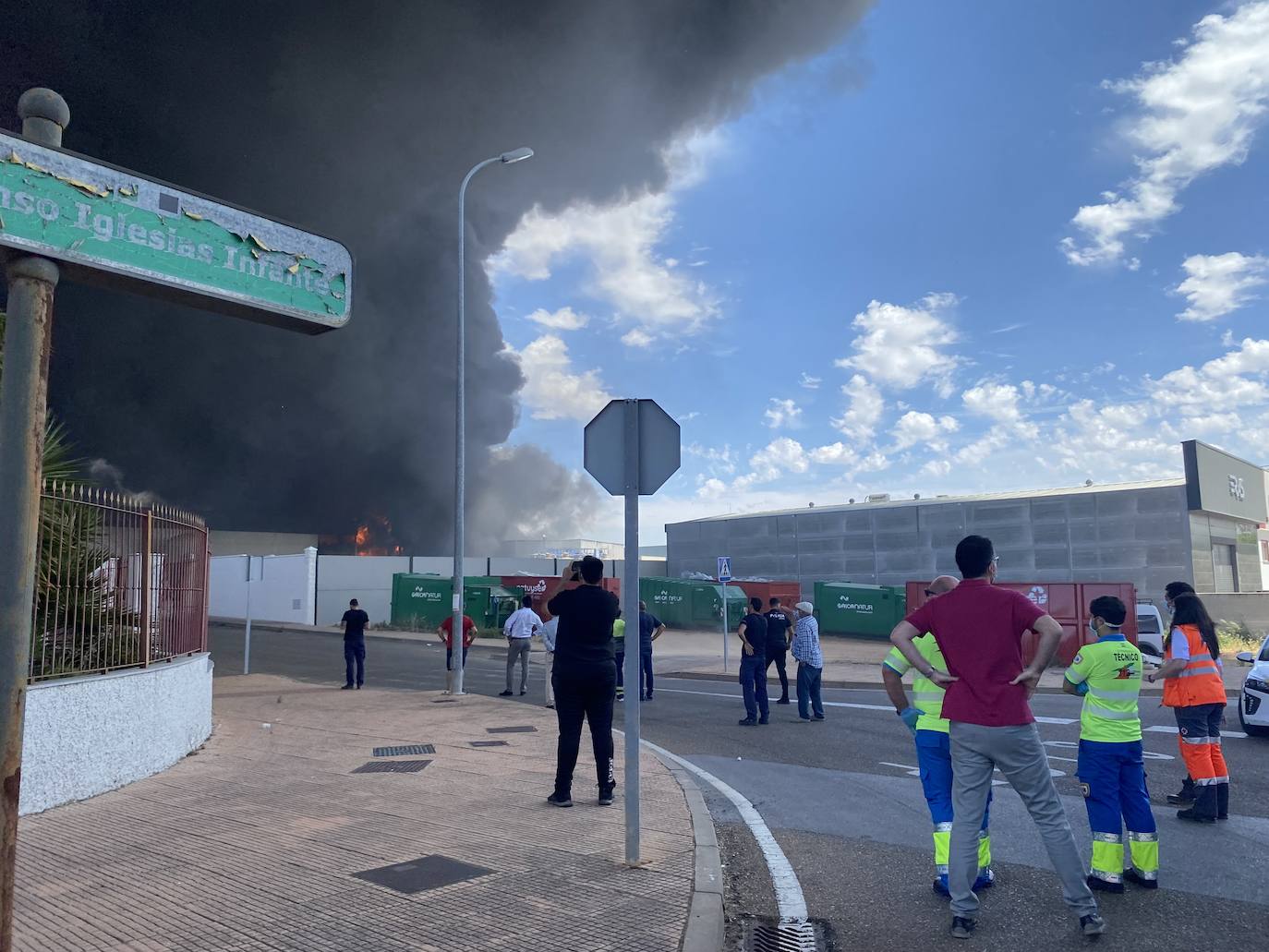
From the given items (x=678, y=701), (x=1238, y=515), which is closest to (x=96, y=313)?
(x=678, y=701)

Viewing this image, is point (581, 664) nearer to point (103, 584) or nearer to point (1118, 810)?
point (1118, 810)

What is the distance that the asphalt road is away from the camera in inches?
159

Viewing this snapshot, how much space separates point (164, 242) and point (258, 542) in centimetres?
5258

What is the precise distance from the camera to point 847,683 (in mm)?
15820

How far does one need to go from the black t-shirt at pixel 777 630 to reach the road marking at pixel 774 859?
4045mm

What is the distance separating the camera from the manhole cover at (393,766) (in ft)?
25.2

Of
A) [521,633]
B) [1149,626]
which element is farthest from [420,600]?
[1149,626]

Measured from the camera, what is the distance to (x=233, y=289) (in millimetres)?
3480

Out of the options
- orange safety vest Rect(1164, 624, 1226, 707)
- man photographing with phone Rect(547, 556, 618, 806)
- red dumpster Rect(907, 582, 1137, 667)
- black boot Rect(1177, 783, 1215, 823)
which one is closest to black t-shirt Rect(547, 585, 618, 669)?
man photographing with phone Rect(547, 556, 618, 806)

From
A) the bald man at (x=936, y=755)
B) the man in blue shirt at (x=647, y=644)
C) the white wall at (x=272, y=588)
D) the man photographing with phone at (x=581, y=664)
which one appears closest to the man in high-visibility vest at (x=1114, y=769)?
the bald man at (x=936, y=755)

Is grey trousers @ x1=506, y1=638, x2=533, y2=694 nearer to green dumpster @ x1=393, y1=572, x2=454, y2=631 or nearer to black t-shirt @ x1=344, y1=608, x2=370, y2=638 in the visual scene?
black t-shirt @ x1=344, y1=608, x2=370, y2=638

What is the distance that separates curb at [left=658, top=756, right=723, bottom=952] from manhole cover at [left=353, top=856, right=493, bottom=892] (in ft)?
3.71

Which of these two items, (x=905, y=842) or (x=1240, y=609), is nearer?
(x=905, y=842)

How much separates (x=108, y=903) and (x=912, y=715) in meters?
4.04
